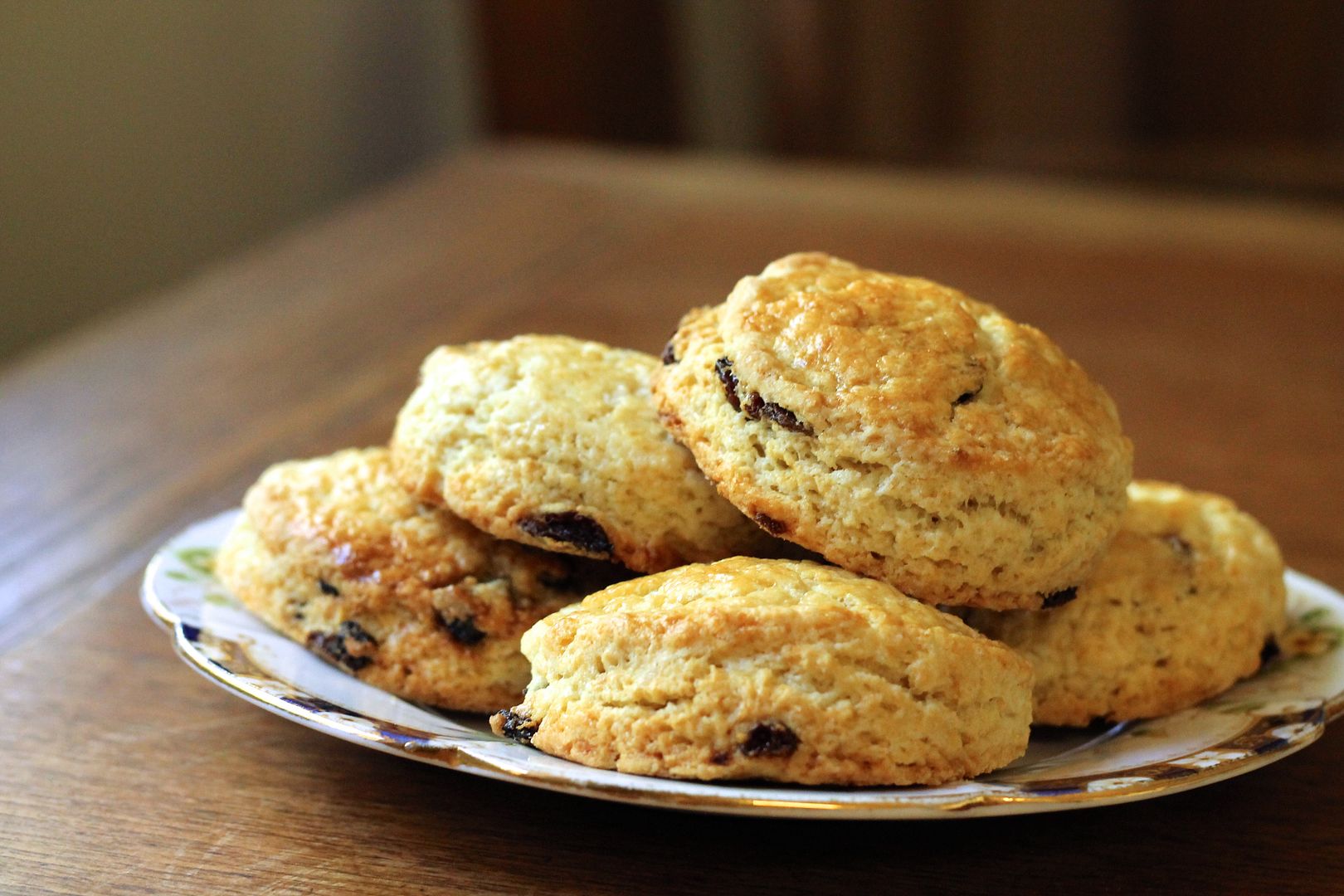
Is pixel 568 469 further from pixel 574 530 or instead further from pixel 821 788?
pixel 821 788

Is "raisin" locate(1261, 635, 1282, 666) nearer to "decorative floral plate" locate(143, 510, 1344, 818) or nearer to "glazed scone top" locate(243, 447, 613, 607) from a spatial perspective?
"decorative floral plate" locate(143, 510, 1344, 818)

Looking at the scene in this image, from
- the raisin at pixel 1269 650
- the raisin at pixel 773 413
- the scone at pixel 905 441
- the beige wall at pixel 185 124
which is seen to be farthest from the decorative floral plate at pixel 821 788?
the beige wall at pixel 185 124

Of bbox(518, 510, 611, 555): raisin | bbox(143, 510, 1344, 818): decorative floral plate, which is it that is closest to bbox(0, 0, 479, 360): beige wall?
bbox(143, 510, 1344, 818): decorative floral plate

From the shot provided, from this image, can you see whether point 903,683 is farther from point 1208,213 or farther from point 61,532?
point 1208,213

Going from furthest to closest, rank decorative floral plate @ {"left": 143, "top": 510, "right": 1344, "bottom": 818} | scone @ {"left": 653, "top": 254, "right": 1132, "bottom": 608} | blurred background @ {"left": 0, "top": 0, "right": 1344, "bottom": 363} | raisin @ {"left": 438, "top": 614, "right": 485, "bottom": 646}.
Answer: blurred background @ {"left": 0, "top": 0, "right": 1344, "bottom": 363} → raisin @ {"left": 438, "top": 614, "right": 485, "bottom": 646} → scone @ {"left": 653, "top": 254, "right": 1132, "bottom": 608} → decorative floral plate @ {"left": 143, "top": 510, "right": 1344, "bottom": 818}

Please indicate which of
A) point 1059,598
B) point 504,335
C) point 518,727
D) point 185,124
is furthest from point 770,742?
point 185,124
